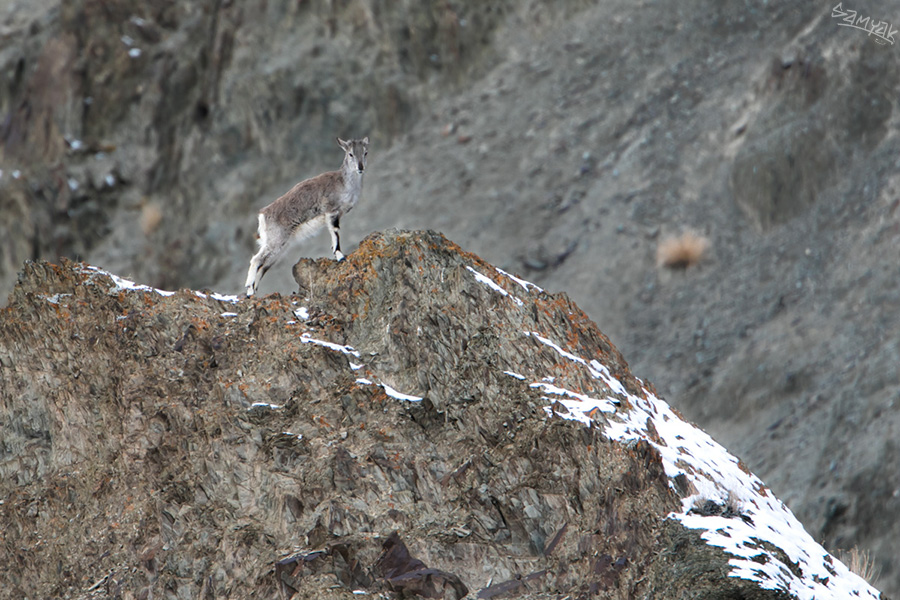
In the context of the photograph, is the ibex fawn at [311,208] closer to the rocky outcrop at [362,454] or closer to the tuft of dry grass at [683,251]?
the rocky outcrop at [362,454]

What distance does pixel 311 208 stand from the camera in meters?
15.7

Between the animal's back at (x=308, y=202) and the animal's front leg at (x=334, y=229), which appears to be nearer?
the animal's front leg at (x=334, y=229)

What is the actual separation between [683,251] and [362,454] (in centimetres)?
2045

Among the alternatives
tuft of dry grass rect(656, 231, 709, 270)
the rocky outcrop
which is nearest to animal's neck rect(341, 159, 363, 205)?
the rocky outcrop

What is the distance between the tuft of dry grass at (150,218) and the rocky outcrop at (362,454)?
98.2ft

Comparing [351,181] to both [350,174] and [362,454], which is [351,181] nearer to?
[350,174]

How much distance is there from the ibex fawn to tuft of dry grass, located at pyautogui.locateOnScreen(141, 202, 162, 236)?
91.7 feet

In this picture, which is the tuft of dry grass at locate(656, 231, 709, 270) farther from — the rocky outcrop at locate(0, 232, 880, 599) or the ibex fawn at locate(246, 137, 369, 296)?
the rocky outcrop at locate(0, 232, 880, 599)

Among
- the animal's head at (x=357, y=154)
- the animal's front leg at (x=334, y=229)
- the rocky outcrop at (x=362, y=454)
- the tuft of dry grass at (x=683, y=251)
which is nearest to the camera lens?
the rocky outcrop at (x=362, y=454)

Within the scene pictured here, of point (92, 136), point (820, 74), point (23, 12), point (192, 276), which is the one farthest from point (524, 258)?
point (23, 12)

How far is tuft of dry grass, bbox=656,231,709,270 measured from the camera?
30266mm

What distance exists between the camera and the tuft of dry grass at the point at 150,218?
1674 inches

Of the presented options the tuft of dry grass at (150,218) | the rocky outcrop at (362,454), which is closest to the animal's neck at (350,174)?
the rocky outcrop at (362,454)

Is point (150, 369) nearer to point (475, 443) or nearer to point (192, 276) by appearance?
point (475, 443)
